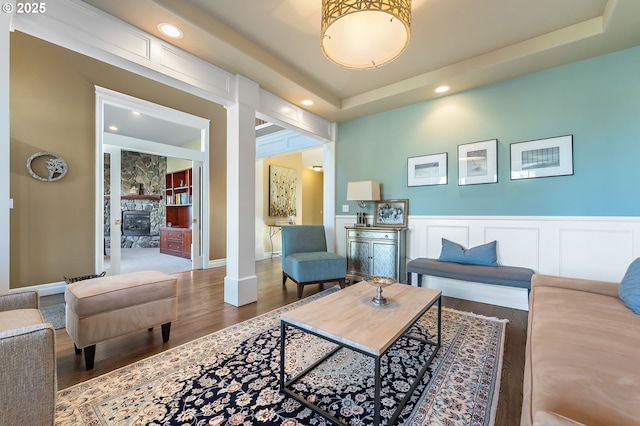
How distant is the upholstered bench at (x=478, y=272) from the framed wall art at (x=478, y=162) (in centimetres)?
108

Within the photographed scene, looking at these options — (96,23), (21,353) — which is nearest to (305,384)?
(21,353)

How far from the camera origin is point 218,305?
299cm

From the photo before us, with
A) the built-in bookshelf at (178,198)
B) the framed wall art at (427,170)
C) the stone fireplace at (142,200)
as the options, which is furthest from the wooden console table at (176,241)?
the framed wall art at (427,170)

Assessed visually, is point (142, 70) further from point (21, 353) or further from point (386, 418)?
point (386, 418)

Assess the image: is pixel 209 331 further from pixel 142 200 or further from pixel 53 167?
pixel 142 200

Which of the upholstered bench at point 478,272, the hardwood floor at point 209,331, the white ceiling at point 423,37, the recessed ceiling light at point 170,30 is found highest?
the white ceiling at point 423,37

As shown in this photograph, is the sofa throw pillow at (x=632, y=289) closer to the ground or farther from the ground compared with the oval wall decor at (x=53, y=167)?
closer to the ground

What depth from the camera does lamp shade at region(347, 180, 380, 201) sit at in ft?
12.6

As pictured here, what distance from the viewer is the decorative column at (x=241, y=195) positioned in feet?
9.84

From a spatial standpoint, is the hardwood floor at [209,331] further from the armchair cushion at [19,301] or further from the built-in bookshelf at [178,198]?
the built-in bookshelf at [178,198]

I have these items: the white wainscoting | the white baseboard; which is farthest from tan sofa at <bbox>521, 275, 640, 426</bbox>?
the white baseboard

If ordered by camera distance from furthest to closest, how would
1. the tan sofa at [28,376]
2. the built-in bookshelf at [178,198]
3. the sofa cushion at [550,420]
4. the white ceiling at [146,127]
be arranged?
the built-in bookshelf at [178,198]
the white ceiling at [146,127]
the tan sofa at [28,376]
the sofa cushion at [550,420]

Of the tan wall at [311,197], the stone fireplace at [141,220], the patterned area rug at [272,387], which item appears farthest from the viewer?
the tan wall at [311,197]

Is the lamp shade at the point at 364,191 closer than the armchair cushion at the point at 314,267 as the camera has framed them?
No
